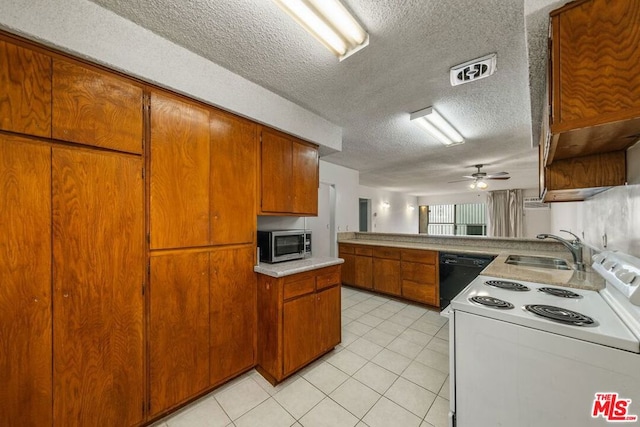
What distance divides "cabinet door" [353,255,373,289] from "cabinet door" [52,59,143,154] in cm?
370

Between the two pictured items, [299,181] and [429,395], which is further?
[299,181]

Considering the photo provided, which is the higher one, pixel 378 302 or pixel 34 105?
pixel 34 105

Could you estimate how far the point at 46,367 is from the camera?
1201 millimetres

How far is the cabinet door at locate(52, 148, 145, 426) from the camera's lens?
1.24 meters

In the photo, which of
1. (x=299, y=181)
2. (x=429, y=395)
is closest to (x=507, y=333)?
(x=429, y=395)

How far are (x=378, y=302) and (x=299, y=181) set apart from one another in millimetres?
2500

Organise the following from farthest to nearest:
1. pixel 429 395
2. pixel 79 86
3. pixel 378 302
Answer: pixel 378 302, pixel 429 395, pixel 79 86

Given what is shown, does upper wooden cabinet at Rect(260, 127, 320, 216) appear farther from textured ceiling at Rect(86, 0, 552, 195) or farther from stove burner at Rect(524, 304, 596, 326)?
stove burner at Rect(524, 304, 596, 326)

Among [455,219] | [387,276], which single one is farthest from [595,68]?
[455,219]

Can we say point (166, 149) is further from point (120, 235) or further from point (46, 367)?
point (46, 367)

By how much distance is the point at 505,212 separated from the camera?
7738 millimetres

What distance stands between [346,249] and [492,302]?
3505 millimetres

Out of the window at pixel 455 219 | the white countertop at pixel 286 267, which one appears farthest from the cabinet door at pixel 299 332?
the window at pixel 455 219

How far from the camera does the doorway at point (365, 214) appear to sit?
25.8 ft
